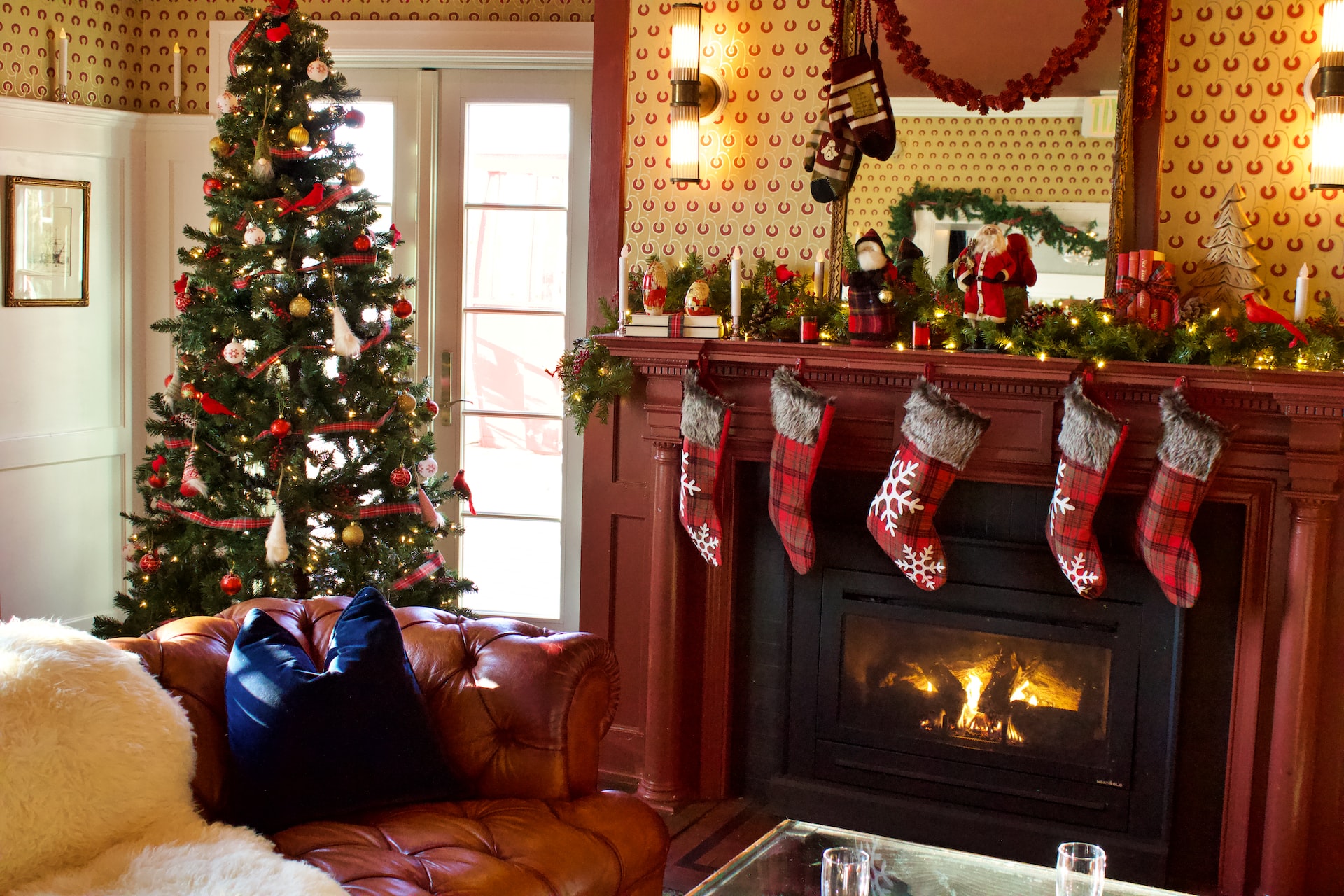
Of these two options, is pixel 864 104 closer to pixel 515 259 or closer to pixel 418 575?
pixel 515 259

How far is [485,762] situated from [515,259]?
232 centimetres

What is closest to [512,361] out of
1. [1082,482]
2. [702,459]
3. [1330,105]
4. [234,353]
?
[234,353]

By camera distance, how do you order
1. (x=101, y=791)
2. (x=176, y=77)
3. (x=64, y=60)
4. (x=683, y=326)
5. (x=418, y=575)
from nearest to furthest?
(x=101, y=791) → (x=683, y=326) → (x=418, y=575) → (x=64, y=60) → (x=176, y=77)

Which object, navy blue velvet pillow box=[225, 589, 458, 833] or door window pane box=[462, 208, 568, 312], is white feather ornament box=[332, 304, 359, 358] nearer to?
door window pane box=[462, 208, 568, 312]

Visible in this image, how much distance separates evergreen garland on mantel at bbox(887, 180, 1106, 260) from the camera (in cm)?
308

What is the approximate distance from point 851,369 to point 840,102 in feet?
2.40

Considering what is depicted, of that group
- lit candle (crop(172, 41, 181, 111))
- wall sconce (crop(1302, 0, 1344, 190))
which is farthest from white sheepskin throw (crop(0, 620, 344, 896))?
lit candle (crop(172, 41, 181, 111))

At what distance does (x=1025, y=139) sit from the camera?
3.12m

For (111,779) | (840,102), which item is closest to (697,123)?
(840,102)

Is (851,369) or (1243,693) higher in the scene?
(851,369)

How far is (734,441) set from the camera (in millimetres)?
3352

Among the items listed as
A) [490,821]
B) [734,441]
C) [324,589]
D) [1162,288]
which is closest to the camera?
[490,821]

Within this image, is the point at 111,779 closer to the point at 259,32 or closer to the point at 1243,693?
the point at 259,32

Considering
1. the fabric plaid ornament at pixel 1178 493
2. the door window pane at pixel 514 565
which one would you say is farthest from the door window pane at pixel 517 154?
the fabric plaid ornament at pixel 1178 493
